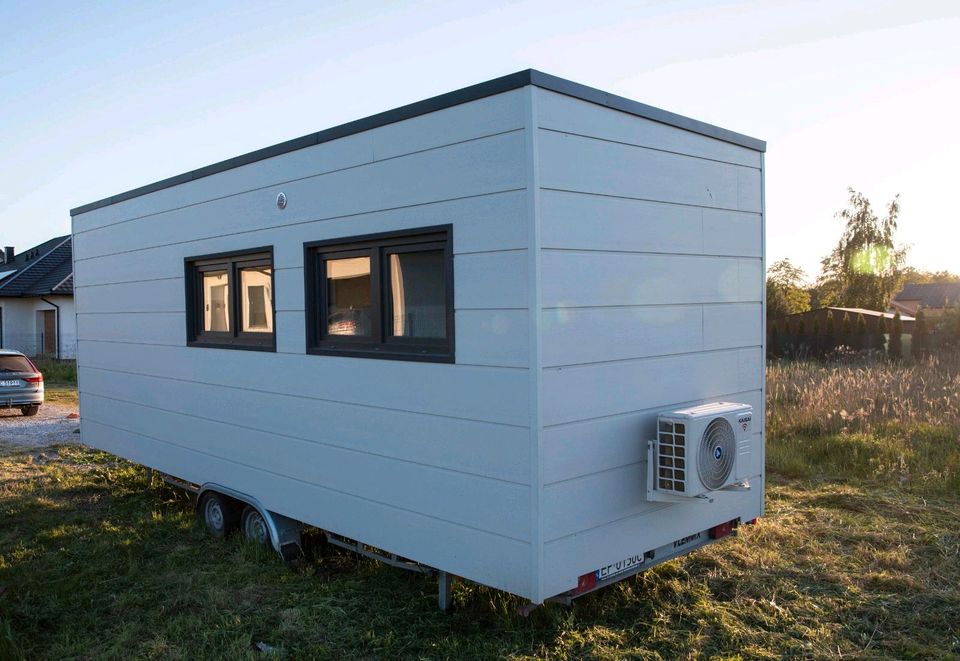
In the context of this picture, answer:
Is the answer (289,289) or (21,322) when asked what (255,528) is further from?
(21,322)

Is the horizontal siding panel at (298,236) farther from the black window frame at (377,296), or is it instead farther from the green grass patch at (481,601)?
the green grass patch at (481,601)

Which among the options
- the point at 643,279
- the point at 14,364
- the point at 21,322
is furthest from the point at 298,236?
the point at 21,322

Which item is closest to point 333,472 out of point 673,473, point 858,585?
point 673,473

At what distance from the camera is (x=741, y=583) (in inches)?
183

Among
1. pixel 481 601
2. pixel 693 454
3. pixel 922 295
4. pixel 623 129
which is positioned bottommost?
pixel 481 601

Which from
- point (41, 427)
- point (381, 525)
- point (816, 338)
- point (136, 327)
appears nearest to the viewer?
point (381, 525)

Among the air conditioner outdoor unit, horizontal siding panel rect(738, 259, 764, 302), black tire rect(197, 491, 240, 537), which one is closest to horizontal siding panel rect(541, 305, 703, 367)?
the air conditioner outdoor unit

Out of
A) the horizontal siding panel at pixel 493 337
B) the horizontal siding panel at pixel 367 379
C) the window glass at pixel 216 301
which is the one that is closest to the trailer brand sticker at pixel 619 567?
the horizontal siding panel at pixel 367 379

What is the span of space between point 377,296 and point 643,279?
4.95 ft

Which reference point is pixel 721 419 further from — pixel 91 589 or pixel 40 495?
pixel 40 495

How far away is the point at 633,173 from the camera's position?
159 inches

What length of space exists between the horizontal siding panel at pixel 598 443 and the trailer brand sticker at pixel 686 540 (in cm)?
74

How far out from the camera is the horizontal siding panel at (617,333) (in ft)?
11.8

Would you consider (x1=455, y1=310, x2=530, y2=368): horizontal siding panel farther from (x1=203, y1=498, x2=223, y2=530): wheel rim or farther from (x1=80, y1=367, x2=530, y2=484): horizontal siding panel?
(x1=203, y1=498, x2=223, y2=530): wheel rim
